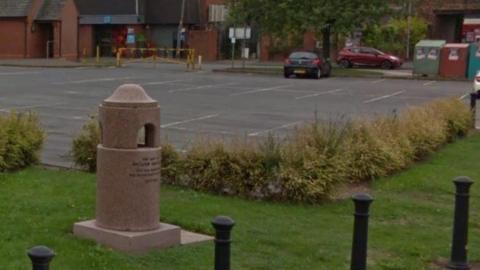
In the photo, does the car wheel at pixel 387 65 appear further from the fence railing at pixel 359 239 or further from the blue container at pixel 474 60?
the fence railing at pixel 359 239

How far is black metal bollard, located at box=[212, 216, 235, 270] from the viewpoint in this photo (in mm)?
4691

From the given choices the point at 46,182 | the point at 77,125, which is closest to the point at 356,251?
the point at 46,182

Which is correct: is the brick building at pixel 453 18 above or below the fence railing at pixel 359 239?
above

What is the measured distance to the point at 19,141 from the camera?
1094 centimetres


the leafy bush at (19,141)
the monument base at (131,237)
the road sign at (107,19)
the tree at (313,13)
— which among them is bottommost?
the monument base at (131,237)

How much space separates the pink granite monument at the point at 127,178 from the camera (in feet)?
23.7

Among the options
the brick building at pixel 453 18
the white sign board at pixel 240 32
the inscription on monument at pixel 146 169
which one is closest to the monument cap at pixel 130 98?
the inscription on monument at pixel 146 169

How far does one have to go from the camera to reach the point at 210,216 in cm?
857

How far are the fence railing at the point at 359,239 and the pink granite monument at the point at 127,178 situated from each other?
2.05 m

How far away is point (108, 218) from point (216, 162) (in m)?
2.81

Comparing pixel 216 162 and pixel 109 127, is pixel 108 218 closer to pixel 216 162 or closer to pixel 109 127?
pixel 109 127

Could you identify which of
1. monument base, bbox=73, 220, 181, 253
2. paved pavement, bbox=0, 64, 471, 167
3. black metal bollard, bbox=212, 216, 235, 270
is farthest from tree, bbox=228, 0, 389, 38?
black metal bollard, bbox=212, 216, 235, 270

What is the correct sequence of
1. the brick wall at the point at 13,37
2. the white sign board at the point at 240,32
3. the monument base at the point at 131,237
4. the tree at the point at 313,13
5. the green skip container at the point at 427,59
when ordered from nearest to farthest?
the monument base at the point at 131,237
the tree at the point at 313,13
the green skip container at the point at 427,59
the white sign board at the point at 240,32
the brick wall at the point at 13,37

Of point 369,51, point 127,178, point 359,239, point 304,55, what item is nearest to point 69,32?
point 369,51
